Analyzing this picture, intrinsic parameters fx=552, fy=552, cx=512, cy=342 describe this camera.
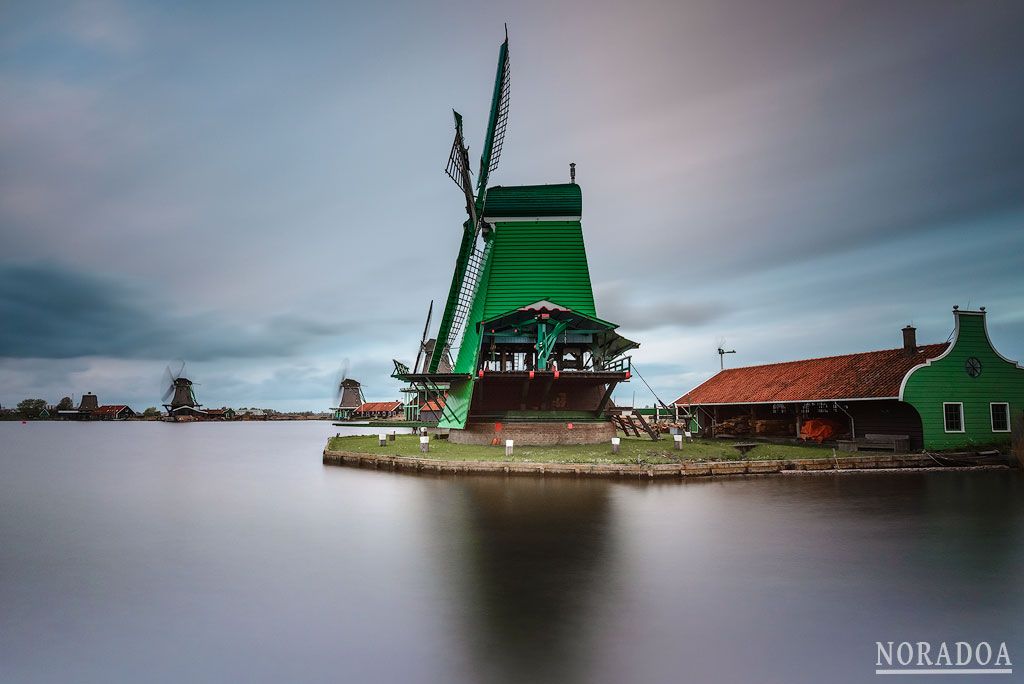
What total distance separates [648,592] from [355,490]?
11.9 m

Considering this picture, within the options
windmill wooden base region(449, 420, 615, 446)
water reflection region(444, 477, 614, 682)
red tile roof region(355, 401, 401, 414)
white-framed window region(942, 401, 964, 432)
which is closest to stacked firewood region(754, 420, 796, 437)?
white-framed window region(942, 401, 964, 432)

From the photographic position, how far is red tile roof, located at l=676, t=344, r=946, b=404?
21.0m

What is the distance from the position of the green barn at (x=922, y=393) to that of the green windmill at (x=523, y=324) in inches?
341

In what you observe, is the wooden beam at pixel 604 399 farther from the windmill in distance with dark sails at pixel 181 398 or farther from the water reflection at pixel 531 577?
the windmill in distance with dark sails at pixel 181 398

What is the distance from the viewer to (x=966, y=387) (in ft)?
67.6

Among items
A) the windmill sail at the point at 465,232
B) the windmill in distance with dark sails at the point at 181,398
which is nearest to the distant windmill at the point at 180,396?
the windmill in distance with dark sails at the point at 181,398

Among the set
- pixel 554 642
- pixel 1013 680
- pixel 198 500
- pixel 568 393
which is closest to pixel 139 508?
pixel 198 500

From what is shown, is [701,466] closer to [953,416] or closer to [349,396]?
[953,416]

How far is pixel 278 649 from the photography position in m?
5.94

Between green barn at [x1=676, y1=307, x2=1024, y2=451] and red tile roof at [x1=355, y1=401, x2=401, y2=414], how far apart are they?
8393 centimetres

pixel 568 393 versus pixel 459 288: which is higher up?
pixel 459 288

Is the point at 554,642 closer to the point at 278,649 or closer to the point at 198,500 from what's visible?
the point at 278,649

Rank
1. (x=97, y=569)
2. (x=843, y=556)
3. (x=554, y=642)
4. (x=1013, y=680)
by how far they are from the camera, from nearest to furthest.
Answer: (x=1013, y=680), (x=554, y=642), (x=843, y=556), (x=97, y=569)

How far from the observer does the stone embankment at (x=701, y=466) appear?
58.2ft
